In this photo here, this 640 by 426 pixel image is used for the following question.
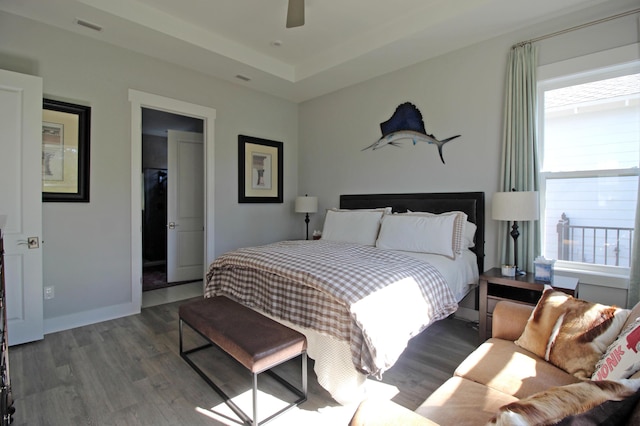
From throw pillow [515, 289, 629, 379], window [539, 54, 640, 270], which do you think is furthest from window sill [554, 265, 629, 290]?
throw pillow [515, 289, 629, 379]

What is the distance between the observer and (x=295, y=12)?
2570 mm

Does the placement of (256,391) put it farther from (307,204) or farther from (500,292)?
(307,204)

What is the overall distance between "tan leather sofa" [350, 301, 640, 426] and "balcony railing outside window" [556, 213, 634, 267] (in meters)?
1.45

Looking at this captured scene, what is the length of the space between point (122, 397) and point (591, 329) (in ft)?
8.79

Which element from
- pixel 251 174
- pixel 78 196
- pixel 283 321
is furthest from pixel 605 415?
pixel 251 174

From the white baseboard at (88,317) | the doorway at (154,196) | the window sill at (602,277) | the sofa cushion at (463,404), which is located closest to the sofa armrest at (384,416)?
the sofa cushion at (463,404)

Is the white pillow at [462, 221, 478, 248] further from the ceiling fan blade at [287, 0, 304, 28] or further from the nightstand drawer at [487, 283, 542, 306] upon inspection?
the ceiling fan blade at [287, 0, 304, 28]

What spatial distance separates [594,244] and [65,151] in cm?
499

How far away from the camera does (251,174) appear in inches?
187

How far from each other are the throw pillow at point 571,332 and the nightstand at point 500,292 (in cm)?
92

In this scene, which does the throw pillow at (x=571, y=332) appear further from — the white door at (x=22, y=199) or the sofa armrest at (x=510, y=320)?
the white door at (x=22, y=199)

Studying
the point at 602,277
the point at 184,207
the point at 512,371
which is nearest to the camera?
the point at 512,371

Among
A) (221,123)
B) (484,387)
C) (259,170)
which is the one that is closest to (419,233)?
(484,387)

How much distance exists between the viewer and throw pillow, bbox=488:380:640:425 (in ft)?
2.28
